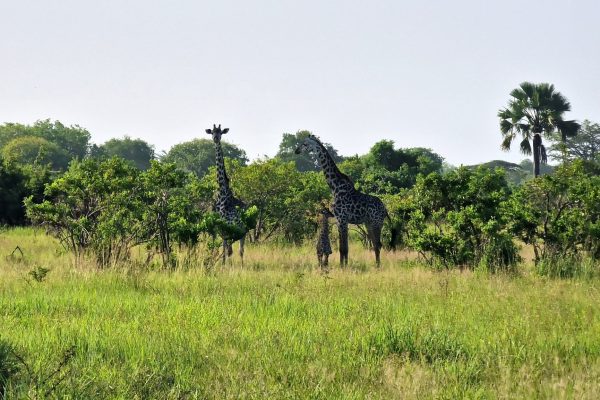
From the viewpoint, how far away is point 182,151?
281 ft

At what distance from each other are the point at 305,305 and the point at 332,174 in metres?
7.60

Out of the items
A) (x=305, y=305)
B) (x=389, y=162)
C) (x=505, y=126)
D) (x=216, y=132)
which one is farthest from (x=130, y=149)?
(x=305, y=305)

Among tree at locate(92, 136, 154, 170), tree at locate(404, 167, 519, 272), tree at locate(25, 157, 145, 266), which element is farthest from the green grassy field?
tree at locate(92, 136, 154, 170)

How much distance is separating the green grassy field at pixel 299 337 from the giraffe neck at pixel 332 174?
5227mm

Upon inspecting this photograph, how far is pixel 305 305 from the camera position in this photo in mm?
7898

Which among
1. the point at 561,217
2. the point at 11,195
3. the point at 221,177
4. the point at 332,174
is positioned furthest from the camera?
the point at 11,195

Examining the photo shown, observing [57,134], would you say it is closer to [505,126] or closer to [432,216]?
[505,126]

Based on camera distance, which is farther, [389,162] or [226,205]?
[389,162]

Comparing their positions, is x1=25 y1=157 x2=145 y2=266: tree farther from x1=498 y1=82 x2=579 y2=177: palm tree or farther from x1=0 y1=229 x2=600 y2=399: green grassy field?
x1=498 y1=82 x2=579 y2=177: palm tree

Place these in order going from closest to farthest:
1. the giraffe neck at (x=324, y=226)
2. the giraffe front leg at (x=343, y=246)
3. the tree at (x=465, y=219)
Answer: the tree at (x=465, y=219), the giraffe neck at (x=324, y=226), the giraffe front leg at (x=343, y=246)

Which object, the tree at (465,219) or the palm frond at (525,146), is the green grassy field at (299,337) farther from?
the palm frond at (525,146)

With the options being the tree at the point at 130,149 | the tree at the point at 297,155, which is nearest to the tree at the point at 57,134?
the tree at the point at 130,149

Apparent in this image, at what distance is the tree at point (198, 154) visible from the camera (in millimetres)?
81875

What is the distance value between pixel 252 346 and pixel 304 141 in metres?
10.1
